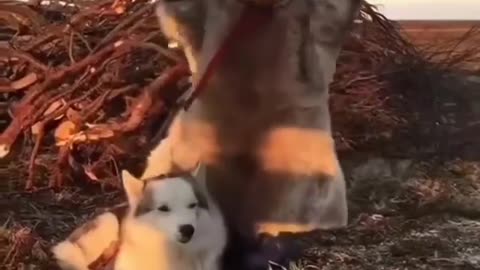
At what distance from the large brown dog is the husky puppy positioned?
0.02m

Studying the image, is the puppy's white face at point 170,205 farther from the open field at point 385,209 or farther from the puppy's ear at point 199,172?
the open field at point 385,209

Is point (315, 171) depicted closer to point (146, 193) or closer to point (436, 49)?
point (146, 193)

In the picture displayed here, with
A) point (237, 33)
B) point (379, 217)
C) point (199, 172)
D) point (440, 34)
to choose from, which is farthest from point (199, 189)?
point (440, 34)

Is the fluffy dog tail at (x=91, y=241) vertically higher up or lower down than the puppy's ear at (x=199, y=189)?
lower down

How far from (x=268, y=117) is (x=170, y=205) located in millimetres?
101

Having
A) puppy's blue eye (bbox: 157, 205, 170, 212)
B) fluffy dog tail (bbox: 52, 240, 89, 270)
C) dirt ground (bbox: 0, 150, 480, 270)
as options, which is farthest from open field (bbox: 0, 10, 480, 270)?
puppy's blue eye (bbox: 157, 205, 170, 212)

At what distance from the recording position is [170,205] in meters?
0.78

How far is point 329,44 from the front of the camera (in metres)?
0.77

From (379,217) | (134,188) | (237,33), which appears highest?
(237,33)

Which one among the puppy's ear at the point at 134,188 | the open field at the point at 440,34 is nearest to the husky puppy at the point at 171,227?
the puppy's ear at the point at 134,188

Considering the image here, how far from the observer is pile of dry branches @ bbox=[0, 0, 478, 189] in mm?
1131

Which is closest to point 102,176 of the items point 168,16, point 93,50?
point 93,50

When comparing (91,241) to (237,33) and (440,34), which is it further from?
(440,34)

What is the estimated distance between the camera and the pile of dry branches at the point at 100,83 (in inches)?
44.5
